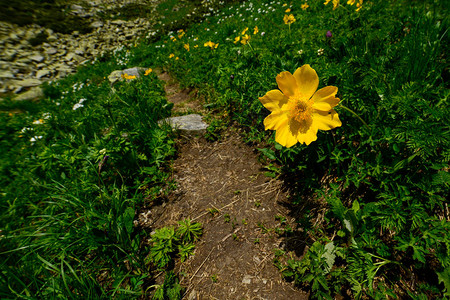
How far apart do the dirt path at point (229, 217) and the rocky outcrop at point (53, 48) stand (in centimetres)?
779

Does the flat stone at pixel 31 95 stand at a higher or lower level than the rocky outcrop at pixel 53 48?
lower

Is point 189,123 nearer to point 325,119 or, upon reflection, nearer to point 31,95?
point 325,119

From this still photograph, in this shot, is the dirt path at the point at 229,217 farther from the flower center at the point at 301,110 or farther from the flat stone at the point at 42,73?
the flat stone at the point at 42,73

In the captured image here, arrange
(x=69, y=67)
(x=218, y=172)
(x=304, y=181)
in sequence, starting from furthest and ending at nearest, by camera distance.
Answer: (x=69, y=67) → (x=218, y=172) → (x=304, y=181)

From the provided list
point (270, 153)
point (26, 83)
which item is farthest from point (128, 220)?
point (26, 83)

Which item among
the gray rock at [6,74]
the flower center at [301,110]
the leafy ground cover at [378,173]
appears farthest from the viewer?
the gray rock at [6,74]

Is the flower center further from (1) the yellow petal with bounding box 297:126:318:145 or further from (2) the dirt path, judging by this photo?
(2) the dirt path

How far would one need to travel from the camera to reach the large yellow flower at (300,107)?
155cm

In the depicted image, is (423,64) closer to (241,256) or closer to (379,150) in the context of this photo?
(379,150)

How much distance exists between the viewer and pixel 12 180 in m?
3.21

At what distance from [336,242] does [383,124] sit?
987 millimetres

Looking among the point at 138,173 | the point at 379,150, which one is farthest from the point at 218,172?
the point at 379,150

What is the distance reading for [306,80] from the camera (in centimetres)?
160

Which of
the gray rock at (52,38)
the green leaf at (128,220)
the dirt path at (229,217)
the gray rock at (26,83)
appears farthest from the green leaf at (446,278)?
the gray rock at (52,38)
